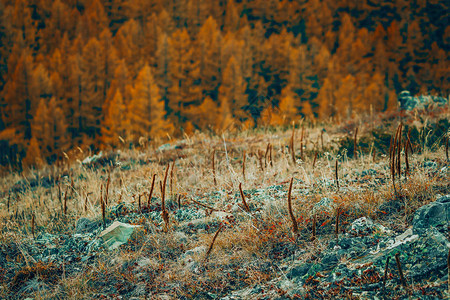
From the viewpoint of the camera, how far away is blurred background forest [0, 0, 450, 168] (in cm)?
3381

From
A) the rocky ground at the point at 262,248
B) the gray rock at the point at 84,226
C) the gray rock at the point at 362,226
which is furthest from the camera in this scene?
the gray rock at the point at 84,226

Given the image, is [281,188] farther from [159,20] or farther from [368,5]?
[368,5]

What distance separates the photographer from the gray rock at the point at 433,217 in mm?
2086

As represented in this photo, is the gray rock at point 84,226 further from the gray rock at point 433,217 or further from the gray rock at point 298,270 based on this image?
the gray rock at point 433,217

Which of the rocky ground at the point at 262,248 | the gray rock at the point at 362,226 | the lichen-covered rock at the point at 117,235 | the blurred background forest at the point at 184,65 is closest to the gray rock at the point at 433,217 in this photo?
the rocky ground at the point at 262,248

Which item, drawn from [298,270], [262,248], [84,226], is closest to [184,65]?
[84,226]

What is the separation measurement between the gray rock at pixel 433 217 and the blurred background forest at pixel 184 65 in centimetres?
2678

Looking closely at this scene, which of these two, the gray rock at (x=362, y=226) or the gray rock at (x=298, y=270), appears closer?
the gray rock at (x=298, y=270)

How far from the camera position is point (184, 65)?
40.8 m

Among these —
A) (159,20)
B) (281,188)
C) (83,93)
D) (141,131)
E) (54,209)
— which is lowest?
(141,131)

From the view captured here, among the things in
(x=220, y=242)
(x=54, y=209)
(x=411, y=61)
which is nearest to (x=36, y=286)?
(x=220, y=242)

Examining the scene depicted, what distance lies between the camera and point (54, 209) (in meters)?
4.21

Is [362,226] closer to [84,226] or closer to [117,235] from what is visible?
[117,235]

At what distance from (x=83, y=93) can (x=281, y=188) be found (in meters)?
40.1
